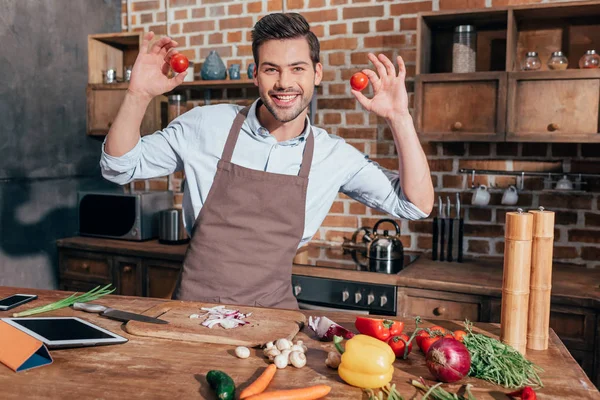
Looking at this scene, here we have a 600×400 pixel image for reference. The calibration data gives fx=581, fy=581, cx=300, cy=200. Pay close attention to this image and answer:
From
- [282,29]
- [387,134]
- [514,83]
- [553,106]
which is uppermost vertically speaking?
[282,29]

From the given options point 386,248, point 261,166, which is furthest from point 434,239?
point 261,166

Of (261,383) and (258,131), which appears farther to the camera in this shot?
(258,131)

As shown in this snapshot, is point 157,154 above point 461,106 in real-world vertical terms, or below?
below

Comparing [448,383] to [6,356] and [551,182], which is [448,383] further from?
[551,182]

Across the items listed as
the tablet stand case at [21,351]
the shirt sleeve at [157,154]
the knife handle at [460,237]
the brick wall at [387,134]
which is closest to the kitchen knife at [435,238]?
the knife handle at [460,237]

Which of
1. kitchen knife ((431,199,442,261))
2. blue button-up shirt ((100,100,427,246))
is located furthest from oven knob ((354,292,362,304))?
blue button-up shirt ((100,100,427,246))

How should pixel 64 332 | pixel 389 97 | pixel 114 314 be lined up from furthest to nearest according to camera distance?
pixel 389 97
pixel 114 314
pixel 64 332

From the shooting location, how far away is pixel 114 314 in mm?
1606

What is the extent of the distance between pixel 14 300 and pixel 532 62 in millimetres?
2534

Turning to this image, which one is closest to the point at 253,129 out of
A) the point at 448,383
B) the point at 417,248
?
the point at 448,383

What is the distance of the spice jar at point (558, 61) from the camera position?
2.86m

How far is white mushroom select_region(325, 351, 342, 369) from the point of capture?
1293mm

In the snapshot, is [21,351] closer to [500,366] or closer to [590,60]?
[500,366]

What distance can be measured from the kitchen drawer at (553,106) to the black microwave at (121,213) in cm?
217
